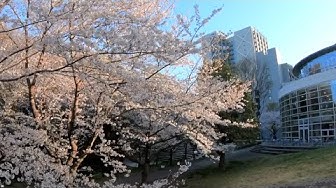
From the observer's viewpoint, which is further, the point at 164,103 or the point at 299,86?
the point at 299,86

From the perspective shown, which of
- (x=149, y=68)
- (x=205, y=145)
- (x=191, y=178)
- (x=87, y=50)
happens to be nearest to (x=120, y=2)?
(x=149, y=68)

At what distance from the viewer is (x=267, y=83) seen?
146 ft

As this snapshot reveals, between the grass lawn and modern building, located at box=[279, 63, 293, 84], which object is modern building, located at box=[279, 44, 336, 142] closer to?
the grass lawn

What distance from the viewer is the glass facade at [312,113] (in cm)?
2852

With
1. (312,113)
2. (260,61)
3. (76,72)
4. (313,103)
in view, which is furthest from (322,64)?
(76,72)

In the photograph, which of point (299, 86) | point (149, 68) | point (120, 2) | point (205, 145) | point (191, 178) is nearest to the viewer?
point (149, 68)

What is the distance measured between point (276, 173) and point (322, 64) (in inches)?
780

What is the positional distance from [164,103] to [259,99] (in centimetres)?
3903

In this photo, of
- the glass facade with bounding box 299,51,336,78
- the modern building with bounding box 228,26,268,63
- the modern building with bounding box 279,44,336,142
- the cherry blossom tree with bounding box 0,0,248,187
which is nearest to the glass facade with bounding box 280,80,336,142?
the modern building with bounding box 279,44,336,142

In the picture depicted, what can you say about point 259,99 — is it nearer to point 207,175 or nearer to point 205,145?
point 207,175

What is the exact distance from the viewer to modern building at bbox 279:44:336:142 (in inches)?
1131

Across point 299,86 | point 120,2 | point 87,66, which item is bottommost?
point 87,66

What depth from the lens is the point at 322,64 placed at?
3369 centimetres

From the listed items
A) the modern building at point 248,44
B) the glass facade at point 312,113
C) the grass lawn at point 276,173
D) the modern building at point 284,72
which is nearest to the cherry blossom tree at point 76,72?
the grass lawn at point 276,173
